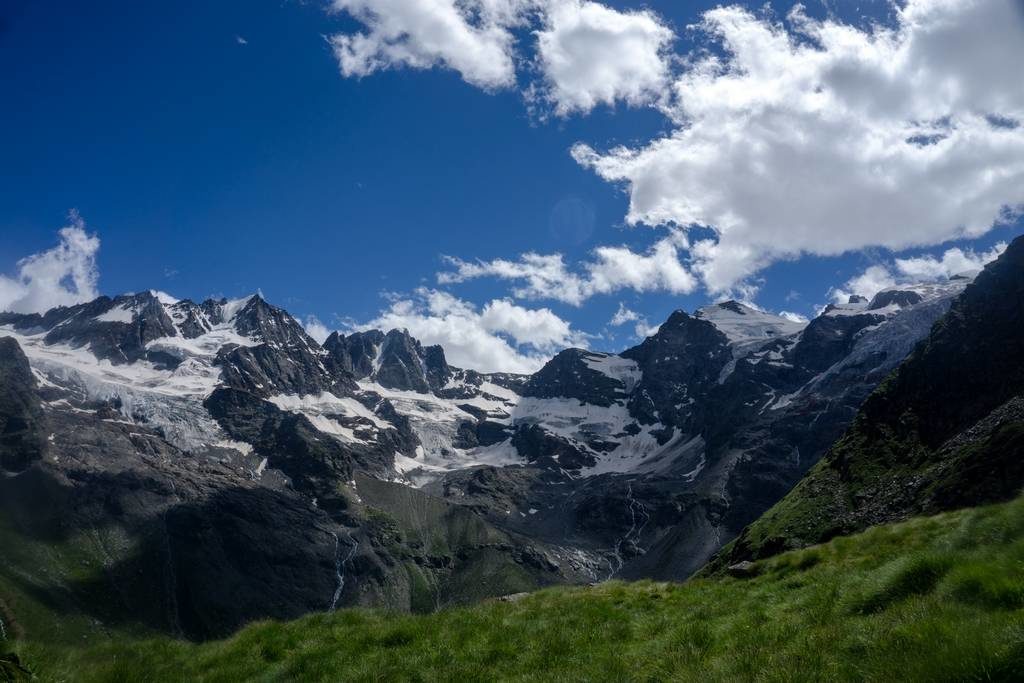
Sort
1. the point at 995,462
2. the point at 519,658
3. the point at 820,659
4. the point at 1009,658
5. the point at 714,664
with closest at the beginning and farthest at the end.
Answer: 1. the point at 1009,658
2. the point at 820,659
3. the point at 714,664
4. the point at 519,658
5. the point at 995,462

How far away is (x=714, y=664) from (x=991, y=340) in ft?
597

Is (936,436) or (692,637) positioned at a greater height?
(692,637)

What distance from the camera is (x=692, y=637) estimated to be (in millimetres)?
13031

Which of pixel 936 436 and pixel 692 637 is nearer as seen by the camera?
pixel 692 637

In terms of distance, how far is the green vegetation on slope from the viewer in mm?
8656

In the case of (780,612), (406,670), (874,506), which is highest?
(406,670)

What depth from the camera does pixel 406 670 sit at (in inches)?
533

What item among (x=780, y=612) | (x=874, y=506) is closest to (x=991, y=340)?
(x=874, y=506)

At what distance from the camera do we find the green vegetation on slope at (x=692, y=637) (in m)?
8.66

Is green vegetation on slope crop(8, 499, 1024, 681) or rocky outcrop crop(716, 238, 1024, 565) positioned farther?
rocky outcrop crop(716, 238, 1024, 565)

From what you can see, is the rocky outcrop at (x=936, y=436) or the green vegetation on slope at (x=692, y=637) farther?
the rocky outcrop at (x=936, y=436)

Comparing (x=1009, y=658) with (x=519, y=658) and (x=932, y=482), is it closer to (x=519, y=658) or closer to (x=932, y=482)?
(x=519, y=658)

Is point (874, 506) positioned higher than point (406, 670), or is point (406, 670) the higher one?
point (406, 670)

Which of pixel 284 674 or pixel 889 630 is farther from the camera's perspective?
pixel 284 674
